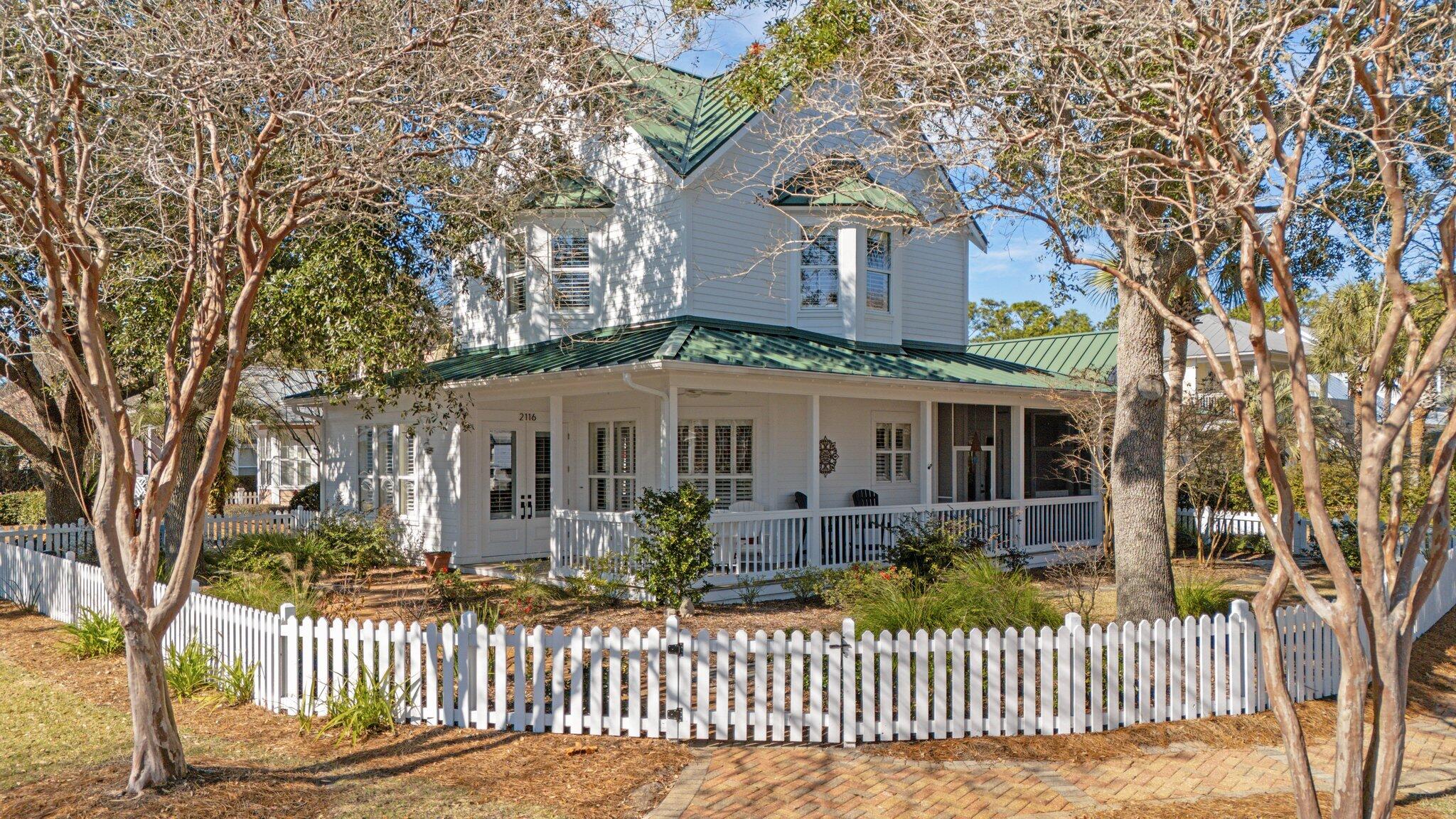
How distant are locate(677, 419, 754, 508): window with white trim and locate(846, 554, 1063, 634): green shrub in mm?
5892

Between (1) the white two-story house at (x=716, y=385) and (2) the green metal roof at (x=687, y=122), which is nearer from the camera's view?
(1) the white two-story house at (x=716, y=385)

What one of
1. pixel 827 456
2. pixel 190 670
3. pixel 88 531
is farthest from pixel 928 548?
pixel 88 531

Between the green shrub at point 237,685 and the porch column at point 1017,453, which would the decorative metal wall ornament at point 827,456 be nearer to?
the porch column at point 1017,453

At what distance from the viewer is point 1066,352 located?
22016 millimetres

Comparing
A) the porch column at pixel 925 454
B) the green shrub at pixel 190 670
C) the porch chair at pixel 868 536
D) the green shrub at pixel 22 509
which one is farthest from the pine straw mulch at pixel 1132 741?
the green shrub at pixel 22 509

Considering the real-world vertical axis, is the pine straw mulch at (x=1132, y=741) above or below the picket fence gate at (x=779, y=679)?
below

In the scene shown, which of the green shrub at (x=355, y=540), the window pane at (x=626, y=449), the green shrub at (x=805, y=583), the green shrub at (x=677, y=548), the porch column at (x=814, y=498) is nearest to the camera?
the green shrub at (x=677, y=548)

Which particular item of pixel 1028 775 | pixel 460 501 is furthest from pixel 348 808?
pixel 460 501

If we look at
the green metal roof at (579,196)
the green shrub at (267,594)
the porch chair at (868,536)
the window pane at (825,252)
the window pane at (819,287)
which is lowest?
the green shrub at (267,594)

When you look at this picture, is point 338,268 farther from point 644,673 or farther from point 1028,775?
point 1028,775

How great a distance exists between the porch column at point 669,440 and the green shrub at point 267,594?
14.9 ft

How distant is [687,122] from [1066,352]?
10.3 metres

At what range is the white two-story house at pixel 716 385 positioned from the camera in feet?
48.0

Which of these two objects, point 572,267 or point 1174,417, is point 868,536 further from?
point 572,267
